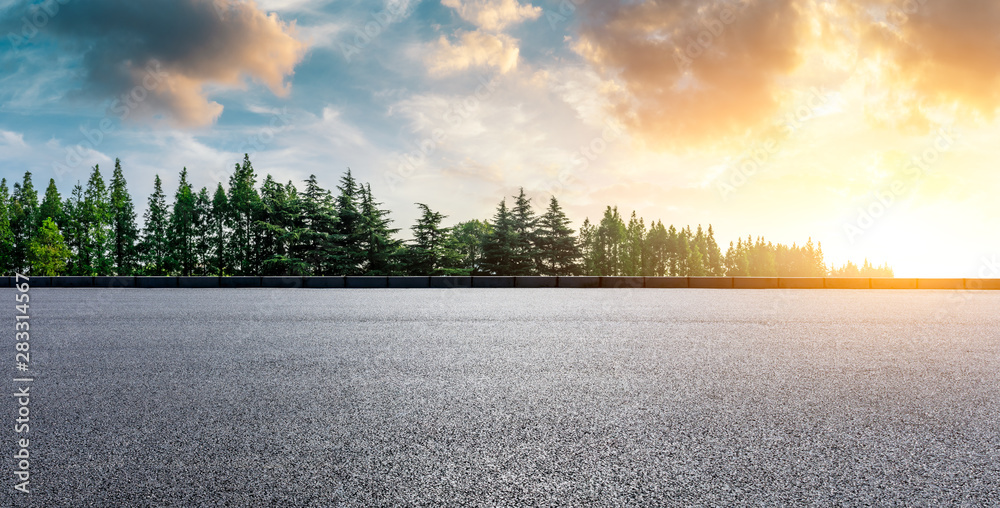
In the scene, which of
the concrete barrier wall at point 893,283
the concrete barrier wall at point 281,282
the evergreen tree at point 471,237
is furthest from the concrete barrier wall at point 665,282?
the evergreen tree at point 471,237

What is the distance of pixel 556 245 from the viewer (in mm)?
50188

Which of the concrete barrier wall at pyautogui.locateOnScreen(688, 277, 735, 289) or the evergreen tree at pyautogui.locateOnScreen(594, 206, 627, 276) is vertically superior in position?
the evergreen tree at pyautogui.locateOnScreen(594, 206, 627, 276)

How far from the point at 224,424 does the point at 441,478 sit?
1.81 metres

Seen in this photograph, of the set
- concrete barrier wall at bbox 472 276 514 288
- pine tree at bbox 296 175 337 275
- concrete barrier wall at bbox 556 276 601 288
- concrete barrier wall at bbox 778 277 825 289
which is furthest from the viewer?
pine tree at bbox 296 175 337 275

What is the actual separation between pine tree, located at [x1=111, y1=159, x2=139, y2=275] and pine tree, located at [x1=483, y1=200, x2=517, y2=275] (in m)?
42.0

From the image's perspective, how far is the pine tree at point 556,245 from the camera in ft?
164

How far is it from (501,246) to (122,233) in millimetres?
45200

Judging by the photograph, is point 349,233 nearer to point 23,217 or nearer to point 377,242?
point 377,242

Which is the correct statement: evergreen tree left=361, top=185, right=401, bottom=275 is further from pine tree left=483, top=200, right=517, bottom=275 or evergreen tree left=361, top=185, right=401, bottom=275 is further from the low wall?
the low wall

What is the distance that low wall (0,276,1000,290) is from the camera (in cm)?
2255

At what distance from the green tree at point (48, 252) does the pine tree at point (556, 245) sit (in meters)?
51.9

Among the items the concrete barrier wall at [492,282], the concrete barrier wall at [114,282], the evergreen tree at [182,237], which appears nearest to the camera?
the concrete barrier wall at [114,282]

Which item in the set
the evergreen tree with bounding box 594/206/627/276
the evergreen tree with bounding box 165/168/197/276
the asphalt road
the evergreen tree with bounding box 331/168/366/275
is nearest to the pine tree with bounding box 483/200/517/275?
the evergreen tree with bounding box 331/168/366/275

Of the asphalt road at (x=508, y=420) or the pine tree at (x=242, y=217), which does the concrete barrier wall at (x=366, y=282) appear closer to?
the asphalt road at (x=508, y=420)
